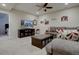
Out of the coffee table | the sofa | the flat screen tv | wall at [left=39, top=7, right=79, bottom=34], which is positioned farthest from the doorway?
the sofa

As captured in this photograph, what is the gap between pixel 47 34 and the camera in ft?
7.54

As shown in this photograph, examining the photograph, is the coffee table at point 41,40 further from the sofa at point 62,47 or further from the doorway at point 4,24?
the doorway at point 4,24

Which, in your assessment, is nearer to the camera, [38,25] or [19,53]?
[19,53]

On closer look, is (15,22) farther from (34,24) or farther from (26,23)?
(34,24)

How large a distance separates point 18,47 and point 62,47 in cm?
94

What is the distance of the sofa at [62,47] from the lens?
2.05 metres

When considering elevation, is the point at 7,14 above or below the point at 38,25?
above

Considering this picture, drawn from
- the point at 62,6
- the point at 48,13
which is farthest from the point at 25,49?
the point at 62,6

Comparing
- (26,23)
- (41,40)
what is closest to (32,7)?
(26,23)

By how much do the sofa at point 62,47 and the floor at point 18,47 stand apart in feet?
0.56

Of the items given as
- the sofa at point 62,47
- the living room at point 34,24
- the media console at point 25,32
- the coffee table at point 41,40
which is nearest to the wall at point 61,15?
the living room at point 34,24

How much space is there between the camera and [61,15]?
226 centimetres

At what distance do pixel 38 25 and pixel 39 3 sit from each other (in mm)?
501
